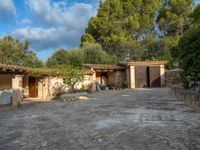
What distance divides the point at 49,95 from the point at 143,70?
10932 millimetres

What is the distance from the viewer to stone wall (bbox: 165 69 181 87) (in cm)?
2375

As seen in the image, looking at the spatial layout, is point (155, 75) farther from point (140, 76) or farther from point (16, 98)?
point (16, 98)

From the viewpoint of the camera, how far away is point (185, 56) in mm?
10430

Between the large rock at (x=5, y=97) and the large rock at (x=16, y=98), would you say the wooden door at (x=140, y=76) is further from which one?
the large rock at (x=5, y=97)

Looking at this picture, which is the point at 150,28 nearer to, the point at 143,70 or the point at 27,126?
the point at 143,70

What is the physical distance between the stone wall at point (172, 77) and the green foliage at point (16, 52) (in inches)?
608

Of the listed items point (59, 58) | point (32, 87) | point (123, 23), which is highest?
point (123, 23)

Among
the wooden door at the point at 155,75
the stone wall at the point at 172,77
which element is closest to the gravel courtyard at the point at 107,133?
the stone wall at the point at 172,77

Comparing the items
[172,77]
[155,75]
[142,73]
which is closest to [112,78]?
[142,73]

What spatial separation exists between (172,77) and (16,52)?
1989 centimetres

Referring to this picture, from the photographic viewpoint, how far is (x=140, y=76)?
26.1 m

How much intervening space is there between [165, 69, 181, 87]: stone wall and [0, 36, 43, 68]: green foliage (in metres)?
15.4

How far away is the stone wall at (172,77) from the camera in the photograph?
77.9 feet

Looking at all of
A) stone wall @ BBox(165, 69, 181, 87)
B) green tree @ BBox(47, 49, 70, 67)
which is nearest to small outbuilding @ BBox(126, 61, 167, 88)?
stone wall @ BBox(165, 69, 181, 87)
